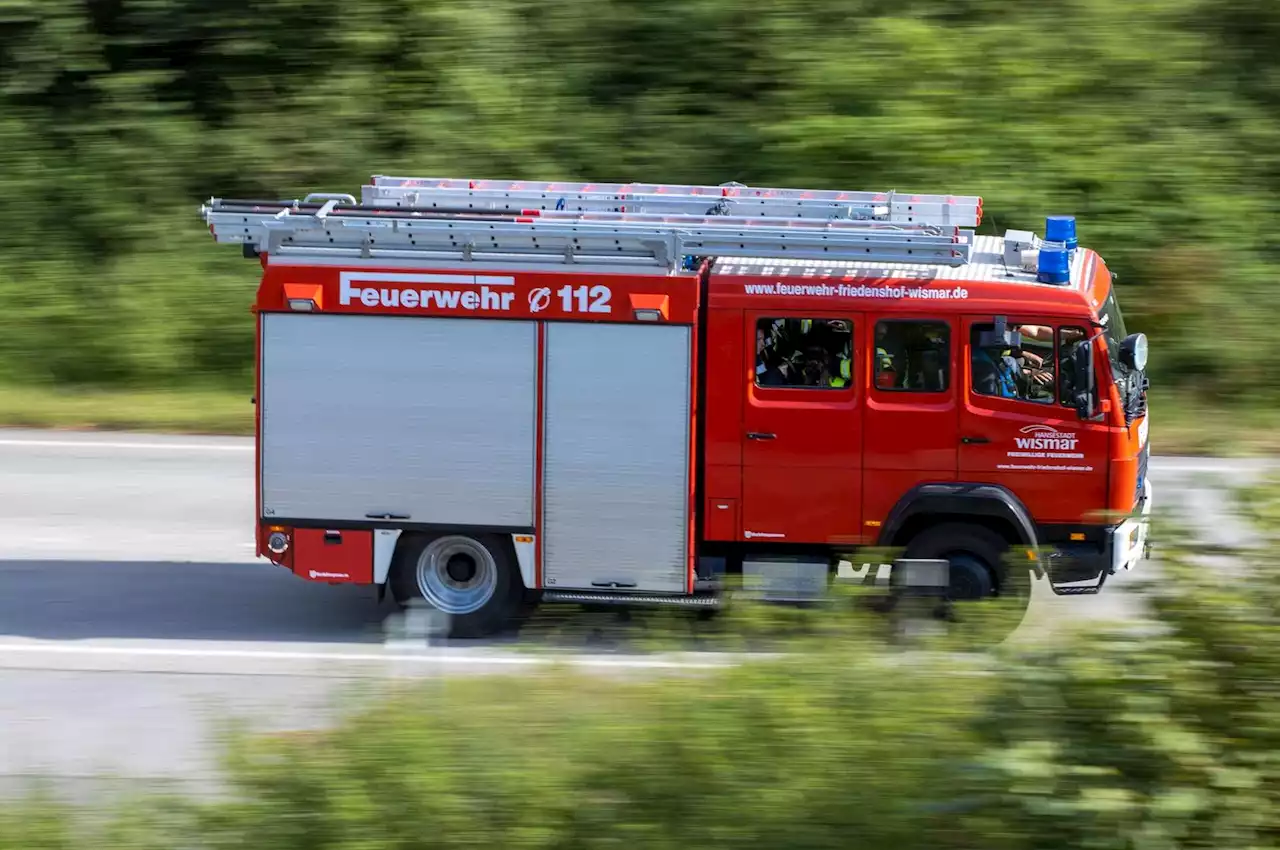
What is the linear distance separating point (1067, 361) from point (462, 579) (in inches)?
167

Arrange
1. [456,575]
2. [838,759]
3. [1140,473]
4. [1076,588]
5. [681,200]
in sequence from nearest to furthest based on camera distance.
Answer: [838,759] → [1076,588] → [1140,473] → [456,575] → [681,200]

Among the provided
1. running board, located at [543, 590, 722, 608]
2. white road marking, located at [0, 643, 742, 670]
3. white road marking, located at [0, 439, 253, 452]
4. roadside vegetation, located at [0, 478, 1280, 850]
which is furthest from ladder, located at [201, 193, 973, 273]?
white road marking, located at [0, 439, 253, 452]

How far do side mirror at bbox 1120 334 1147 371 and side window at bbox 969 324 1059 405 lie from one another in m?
0.54

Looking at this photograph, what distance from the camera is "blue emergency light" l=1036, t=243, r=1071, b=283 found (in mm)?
10133

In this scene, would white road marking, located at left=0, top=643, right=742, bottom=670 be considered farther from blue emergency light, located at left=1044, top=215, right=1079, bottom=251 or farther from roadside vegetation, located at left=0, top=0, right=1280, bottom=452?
roadside vegetation, located at left=0, top=0, right=1280, bottom=452

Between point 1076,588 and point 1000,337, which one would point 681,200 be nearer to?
point 1000,337

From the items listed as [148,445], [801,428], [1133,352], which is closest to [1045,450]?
[1133,352]

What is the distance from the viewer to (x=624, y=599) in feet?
34.0

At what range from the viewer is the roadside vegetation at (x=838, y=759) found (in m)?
4.72

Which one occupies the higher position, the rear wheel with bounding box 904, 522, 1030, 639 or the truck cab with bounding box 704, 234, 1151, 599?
the truck cab with bounding box 704, 234, 1151, 599

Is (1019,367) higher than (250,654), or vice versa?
(1019,367)

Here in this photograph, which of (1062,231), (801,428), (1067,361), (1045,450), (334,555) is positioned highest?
(1062,231)

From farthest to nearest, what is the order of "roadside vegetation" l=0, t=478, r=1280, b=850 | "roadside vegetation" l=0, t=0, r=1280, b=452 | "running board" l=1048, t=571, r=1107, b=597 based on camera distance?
"roadside vegetation" l=0, t=0, r=1280, b=452 < "running board" l=1048, t=571, r=1107, b=597 < "roadside vegetation" l=0, t=478, r=1280, b=850

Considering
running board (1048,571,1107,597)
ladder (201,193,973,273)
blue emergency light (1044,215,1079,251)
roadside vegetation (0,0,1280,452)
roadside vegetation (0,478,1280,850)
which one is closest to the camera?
roadside vegetation (0,478,1280,850)
